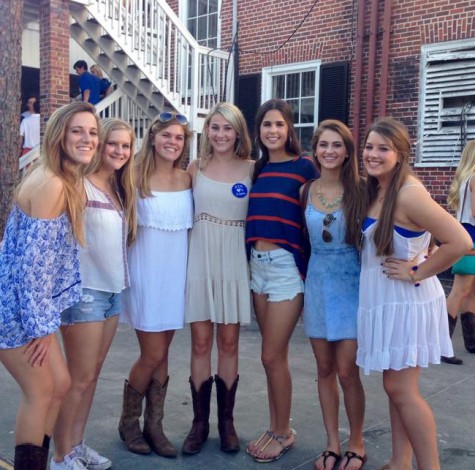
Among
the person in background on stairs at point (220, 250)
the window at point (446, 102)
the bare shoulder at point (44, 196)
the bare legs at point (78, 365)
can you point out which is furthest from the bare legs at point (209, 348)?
the window at point (446, 102)

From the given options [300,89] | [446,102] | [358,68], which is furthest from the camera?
[300,89]

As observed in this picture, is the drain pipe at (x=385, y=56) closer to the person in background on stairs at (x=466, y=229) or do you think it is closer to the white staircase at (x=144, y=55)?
the white staircase at (x=144, y=55)

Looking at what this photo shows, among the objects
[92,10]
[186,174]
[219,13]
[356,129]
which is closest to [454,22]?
[356,129]

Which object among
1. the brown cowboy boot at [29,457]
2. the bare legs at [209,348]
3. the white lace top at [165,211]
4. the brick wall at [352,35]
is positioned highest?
the brick wall at [352,35]

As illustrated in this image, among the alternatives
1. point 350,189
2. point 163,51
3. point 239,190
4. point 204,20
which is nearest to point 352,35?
point 163,51

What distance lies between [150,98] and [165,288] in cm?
784

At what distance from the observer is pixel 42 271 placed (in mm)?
2770

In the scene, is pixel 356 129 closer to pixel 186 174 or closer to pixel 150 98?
pixel 150 98

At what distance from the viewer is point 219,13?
11.8 meters

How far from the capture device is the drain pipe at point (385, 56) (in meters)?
9.40

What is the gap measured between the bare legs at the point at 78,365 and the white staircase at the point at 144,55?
25.5ft

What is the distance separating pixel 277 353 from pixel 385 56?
7.05 metres

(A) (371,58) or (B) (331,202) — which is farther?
(A) (371,58)

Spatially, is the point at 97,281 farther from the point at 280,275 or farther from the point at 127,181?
the point at 280,275
